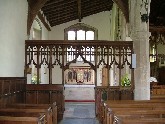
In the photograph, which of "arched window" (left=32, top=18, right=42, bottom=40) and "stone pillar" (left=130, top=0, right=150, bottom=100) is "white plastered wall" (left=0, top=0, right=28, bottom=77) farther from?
"arched window" (left=32, top=18, right=42, bottom=40)

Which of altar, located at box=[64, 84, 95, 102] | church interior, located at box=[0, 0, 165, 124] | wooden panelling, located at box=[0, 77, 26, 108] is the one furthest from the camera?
altar, located at box=[64, 84, 95, 102]

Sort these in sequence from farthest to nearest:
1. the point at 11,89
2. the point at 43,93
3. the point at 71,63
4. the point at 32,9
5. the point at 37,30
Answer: the point at 37,30
the point at 71,63
the point at 32,9
the point at 43,93
the point at 11,89

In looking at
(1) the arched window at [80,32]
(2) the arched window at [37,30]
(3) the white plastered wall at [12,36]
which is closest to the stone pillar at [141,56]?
(3) the white plastered wall at [12,36]

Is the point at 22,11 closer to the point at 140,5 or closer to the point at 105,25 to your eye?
the point at 140,5

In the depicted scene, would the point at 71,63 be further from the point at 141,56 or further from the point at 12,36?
the point at 12,36

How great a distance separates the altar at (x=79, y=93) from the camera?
52.7 feet

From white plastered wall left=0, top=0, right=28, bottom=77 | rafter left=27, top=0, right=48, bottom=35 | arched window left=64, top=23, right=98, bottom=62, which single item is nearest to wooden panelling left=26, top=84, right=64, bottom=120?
white plastered wall left=0, top=0, right=28, bottom=77

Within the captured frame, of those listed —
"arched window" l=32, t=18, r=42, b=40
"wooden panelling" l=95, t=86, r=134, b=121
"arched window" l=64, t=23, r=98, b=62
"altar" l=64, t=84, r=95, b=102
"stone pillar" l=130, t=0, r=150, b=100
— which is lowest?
"altar" l=64, t=84, r=95, b=102

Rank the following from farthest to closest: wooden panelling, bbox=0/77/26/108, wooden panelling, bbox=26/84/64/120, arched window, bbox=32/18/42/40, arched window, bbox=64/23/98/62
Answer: arched window, bbox=64/23/98/62 → arched window, bbox=32/18/42/40 → wooden panelling, bbox=26/84/64/120 → wooden panelling, bbox=0/77/26/108

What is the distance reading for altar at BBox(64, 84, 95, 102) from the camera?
16078 millimetres

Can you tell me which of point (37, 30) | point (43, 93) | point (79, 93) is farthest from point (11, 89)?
point (79, 93)

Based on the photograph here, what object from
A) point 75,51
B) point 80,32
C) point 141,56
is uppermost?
point 80,32

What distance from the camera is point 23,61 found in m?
9.11

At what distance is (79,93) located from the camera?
16.2 meters
